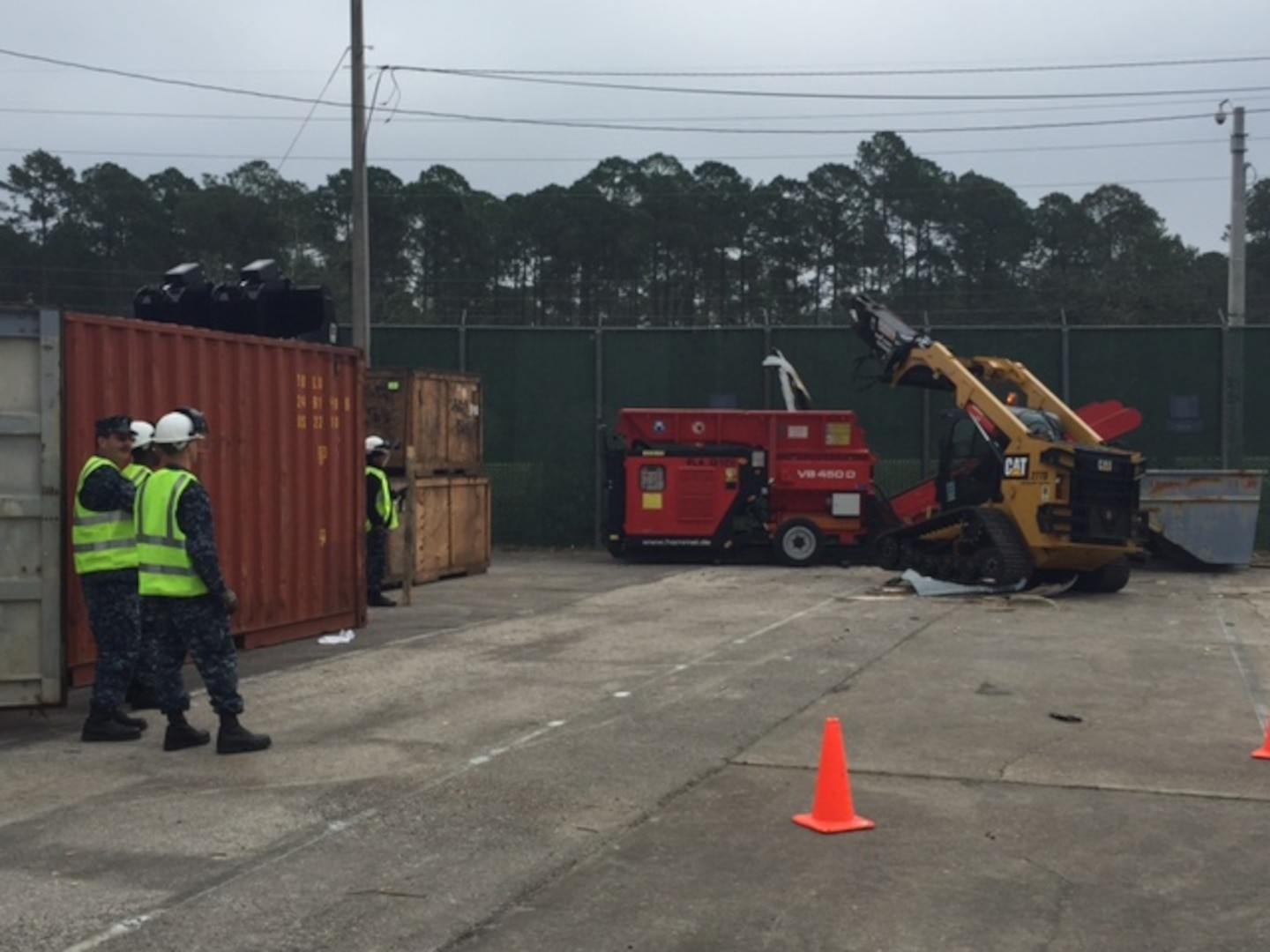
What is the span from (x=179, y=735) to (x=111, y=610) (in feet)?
3.18

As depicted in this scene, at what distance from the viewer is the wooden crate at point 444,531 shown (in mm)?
17812

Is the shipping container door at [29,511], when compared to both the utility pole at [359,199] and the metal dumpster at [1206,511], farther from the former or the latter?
the metal dumpster at [1206,511]

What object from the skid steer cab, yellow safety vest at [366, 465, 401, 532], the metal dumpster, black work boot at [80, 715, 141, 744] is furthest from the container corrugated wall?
the metal dumpster

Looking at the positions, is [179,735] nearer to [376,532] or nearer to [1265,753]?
[1265,753]

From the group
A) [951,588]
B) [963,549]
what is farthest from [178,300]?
[963,549]

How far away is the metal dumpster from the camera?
69.2ft

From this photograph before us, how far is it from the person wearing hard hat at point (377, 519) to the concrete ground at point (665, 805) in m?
2.41

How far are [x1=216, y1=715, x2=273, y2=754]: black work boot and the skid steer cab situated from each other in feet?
46.2

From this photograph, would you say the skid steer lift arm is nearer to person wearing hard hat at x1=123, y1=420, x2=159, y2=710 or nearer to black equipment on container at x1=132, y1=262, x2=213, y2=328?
black equipment on container at x1=132, y1=262, x2=213, y2=328

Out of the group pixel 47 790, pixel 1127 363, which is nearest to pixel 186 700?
pixel 47 790

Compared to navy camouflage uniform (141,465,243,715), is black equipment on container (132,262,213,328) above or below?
above

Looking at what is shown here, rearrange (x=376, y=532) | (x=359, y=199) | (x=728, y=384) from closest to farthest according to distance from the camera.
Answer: (x=376, y=532) < (x=359, y=199) < (x=728, y=384)

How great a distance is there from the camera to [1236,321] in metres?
27.6

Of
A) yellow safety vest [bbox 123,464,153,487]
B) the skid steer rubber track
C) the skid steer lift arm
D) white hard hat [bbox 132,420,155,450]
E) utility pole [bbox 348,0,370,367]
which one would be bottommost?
the skid steer rubber track
